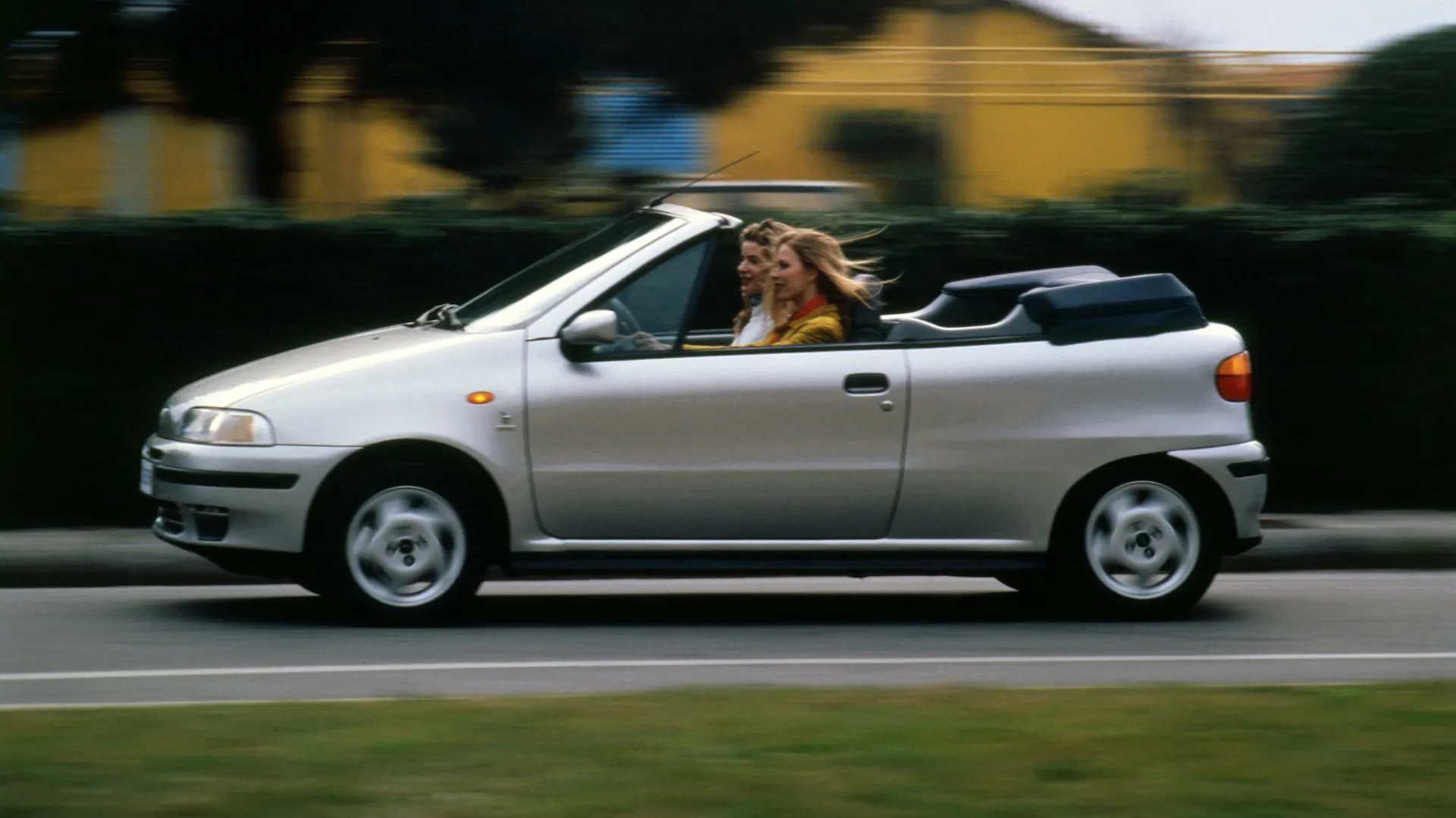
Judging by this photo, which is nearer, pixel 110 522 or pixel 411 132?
pixel 110 522

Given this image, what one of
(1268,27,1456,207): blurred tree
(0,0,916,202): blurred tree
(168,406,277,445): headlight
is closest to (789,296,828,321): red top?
(168,406,277,445): headlight

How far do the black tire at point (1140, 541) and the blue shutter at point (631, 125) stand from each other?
173 inches

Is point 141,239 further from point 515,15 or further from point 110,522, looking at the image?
point 515,15

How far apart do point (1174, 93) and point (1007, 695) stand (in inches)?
535

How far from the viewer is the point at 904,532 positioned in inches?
305

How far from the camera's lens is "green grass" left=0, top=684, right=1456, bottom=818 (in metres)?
4.37

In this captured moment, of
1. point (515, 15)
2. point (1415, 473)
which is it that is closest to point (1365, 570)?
point (1415, 473)

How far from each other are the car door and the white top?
321 millimetres

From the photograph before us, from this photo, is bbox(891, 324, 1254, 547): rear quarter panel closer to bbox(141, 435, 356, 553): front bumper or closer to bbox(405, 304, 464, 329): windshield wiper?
bbox(405, 304, 464, 329): windshield wiper

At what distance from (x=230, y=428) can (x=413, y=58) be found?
5.71 metres

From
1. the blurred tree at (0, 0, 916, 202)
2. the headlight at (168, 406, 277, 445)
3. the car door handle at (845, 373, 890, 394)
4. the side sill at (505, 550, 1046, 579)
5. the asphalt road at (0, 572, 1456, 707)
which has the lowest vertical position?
the asphalt road at (0, 572, 1456, 707)

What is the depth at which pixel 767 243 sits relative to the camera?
8109mm

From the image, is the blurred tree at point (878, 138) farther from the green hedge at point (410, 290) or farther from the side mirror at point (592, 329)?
the side mirror at point (592, 329)

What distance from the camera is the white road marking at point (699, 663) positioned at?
6449 mm
